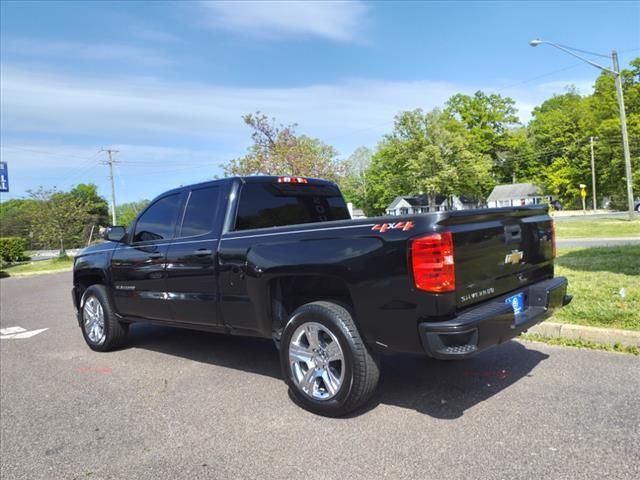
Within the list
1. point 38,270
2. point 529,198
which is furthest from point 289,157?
point 529,198

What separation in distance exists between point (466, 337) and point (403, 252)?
0.67 metres

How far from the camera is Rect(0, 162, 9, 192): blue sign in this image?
27.5 m

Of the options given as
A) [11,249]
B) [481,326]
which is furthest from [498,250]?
[11,249]

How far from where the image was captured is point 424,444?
10.4 feet

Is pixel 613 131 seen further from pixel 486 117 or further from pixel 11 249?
pixel 11 249

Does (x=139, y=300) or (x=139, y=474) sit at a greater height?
(x=139, y=300)

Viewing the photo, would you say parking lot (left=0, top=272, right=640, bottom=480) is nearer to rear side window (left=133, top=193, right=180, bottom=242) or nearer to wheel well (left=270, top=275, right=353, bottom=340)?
wheel well (left=270, top=275, right=353, bottom=340)

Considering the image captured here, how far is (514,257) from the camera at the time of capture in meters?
3.90

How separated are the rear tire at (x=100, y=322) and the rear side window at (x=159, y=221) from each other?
3.25 feet

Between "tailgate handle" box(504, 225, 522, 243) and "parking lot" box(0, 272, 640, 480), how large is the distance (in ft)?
4.03

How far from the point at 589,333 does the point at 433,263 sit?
296cm

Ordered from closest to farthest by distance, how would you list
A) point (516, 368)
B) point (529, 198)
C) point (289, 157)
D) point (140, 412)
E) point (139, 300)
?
point (140, 412) → point (516, 368) → point (139, 300) → point (289, 157) → point (529, 198)

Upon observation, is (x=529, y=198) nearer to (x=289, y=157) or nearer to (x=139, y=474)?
(x=289, y=157)

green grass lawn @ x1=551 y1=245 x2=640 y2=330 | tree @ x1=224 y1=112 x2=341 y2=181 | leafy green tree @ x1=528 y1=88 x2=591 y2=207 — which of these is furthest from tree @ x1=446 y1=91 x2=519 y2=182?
green grass lawn @ x1=551 y1=245 x2=640 y2=330
